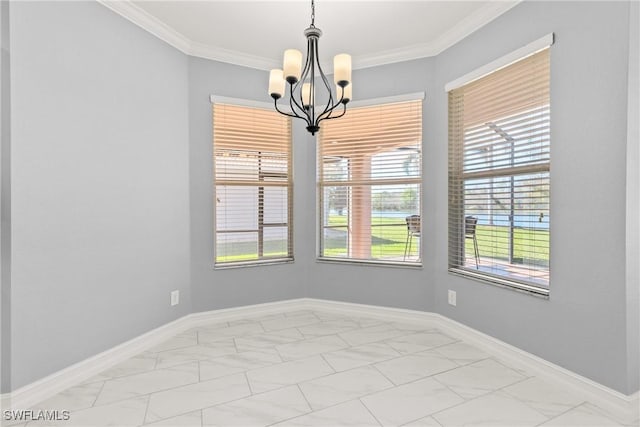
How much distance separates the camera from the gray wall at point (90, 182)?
80.7 inches

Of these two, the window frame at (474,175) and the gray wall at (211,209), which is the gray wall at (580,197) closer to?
the window frame at (474,175)

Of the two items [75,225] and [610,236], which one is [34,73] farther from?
[610,236]

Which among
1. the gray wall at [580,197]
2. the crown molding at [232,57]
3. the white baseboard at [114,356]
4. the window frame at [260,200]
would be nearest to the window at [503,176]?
the gray wall at [580,197]

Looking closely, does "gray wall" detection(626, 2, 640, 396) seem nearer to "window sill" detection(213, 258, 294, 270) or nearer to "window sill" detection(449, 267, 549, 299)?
"window sill" detection(449, 267, 549, 299)

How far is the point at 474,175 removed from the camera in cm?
294

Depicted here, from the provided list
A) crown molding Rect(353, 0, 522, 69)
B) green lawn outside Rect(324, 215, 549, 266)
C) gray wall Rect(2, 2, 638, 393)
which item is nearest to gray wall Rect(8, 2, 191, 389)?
gray wall Rect(2, 2, 638, 393)

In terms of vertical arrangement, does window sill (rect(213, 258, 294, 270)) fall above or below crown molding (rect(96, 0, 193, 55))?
below

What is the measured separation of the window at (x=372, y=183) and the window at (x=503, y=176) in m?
0.44

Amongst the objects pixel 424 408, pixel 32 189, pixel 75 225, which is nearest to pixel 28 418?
pixel 75 225

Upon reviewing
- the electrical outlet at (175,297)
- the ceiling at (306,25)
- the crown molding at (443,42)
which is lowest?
the electrical outlet at (175,297)

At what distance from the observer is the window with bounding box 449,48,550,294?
7.87ft

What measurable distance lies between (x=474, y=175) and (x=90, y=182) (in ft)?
9.67

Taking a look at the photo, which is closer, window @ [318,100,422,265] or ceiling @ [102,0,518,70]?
ceiling @ [102,0,518,70]

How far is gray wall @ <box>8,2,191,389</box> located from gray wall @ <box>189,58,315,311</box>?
0.47 ft
